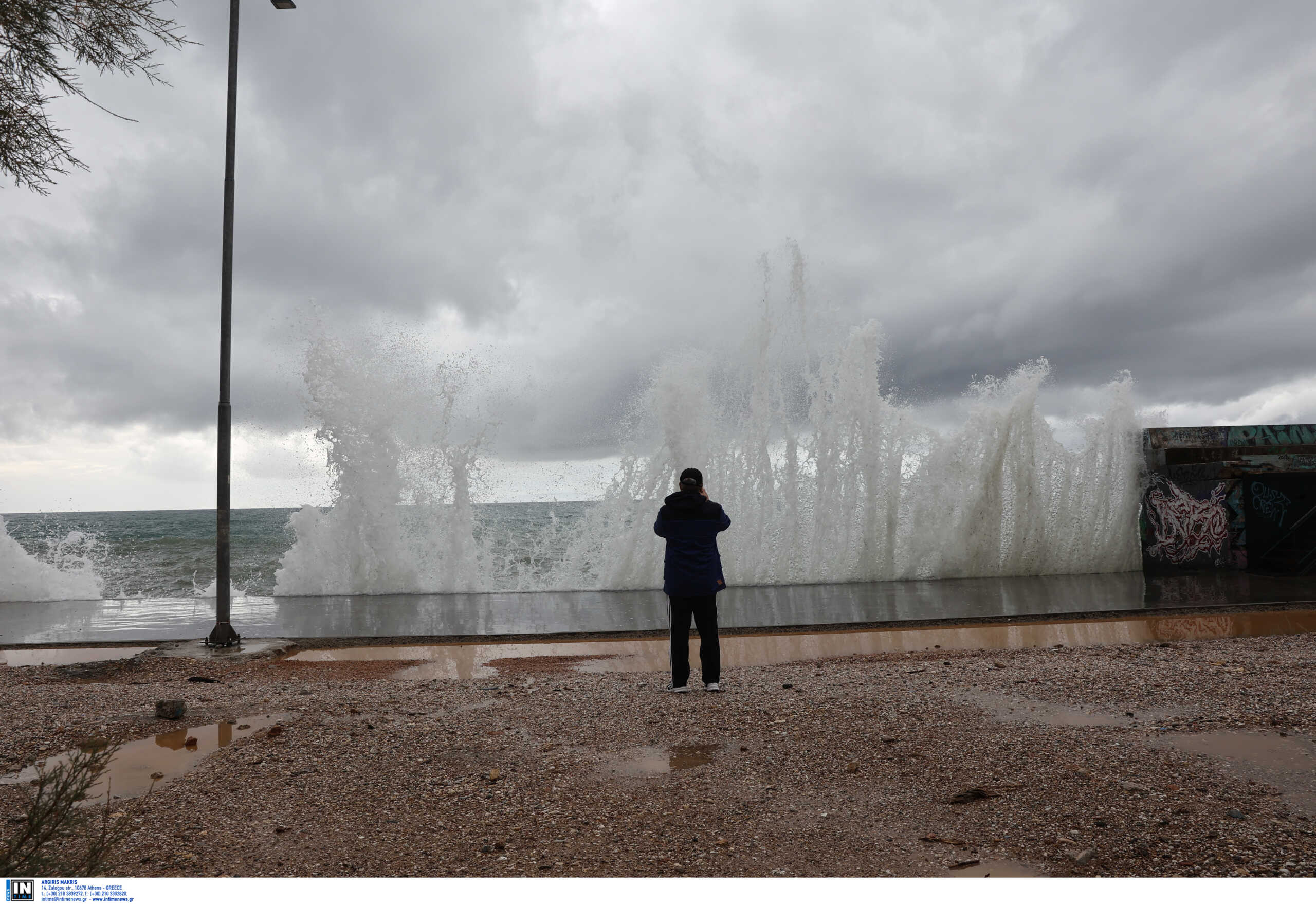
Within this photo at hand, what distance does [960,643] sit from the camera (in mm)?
7910

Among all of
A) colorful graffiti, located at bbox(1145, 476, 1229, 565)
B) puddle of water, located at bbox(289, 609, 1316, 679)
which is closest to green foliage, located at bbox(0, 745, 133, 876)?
puddle of water, located at bbox(289, 609, 1316, 679)

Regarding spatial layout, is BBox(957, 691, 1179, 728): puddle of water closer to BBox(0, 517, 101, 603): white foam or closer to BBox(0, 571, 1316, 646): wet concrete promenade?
BBox(0, 571, 1316, 646): wet concrete promenade

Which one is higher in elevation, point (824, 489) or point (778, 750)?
point (824, 489)

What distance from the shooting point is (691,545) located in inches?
226

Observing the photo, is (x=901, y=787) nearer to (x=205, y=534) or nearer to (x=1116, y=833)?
(x=1116, y=833)

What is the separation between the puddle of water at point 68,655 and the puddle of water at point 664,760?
6.43 m

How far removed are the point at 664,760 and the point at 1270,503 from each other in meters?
16.6

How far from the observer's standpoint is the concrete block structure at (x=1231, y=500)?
48.5 feet

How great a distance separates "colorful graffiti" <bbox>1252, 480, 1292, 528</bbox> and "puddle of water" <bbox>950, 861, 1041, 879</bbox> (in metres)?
16.4

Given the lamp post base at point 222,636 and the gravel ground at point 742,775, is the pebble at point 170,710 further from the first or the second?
the lamp post base at point 222,636

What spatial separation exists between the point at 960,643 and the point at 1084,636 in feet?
4.84

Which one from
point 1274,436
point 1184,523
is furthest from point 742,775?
point 1274,436

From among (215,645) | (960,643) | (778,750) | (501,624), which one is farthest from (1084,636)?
(215,645)

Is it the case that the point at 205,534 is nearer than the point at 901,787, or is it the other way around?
the point at 901,787
